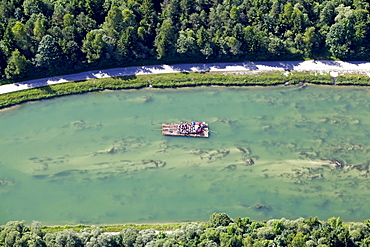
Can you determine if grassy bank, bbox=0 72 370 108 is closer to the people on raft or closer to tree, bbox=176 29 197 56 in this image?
tree, bbox=176 29 197 56

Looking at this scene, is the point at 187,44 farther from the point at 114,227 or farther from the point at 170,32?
the point at 114,227

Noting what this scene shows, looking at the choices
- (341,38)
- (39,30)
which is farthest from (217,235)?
(39,30)

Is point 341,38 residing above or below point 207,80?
above

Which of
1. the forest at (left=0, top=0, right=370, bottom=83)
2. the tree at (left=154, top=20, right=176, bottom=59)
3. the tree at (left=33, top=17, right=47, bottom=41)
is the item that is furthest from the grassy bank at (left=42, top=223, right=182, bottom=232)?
the tree at (left=33, top=17, right=47, bottom=41)

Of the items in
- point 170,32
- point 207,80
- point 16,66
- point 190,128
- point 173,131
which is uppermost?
point 170,32

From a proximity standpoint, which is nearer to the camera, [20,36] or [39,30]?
[20,36]

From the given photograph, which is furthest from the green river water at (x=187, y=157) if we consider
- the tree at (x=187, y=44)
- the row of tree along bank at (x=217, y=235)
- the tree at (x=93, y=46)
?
the tree at (x=187, y=44)

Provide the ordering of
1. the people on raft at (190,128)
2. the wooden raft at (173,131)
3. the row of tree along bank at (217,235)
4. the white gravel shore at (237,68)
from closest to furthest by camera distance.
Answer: the row of tree along bank at (217,235) < the people on raft at (190,128) < the wooden raft at (173,131) < the white gravel shore at (237,68)

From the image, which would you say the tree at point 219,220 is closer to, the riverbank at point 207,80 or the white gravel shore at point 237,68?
the riverbank at point 207,80
